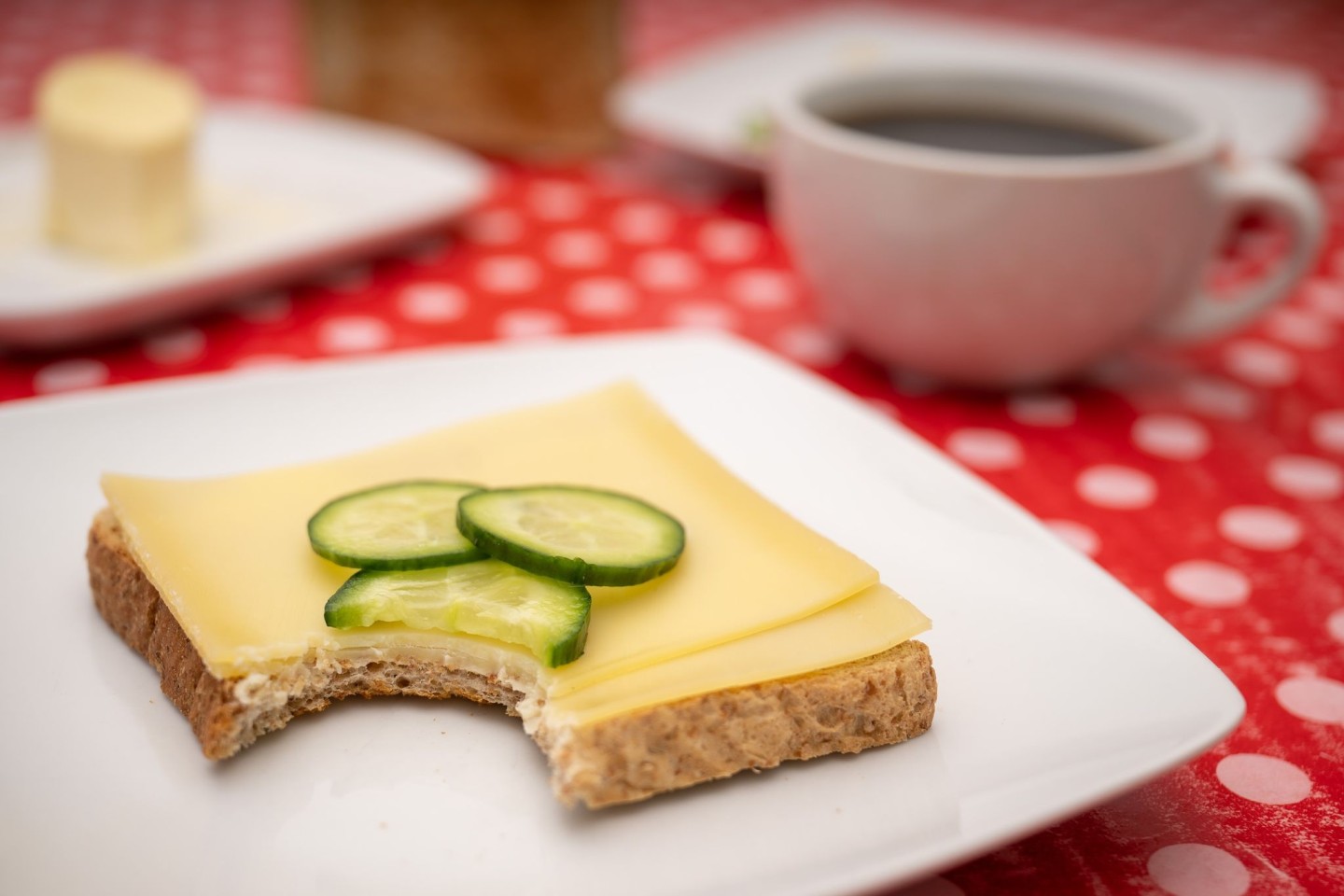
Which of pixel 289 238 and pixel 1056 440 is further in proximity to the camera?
pixel 289 238

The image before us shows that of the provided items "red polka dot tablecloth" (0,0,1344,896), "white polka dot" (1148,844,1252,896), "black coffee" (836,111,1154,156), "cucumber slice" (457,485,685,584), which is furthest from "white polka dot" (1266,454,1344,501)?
"cucumber slice" (457,485,685,584)

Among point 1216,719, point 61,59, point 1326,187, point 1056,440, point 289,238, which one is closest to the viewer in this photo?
point 1216,719

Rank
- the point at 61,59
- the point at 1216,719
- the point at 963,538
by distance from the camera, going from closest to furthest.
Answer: the point at 1216,719 → the point at 963,538 → the point at 61,59

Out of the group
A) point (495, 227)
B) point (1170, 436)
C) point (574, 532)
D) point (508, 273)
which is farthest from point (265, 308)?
point (1170, 436)

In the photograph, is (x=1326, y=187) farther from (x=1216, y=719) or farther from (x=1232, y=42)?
(x=1216, y=719)

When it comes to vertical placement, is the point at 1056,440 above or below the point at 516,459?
below

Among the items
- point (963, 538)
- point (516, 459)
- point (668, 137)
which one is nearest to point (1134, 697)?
point (963, 538)
